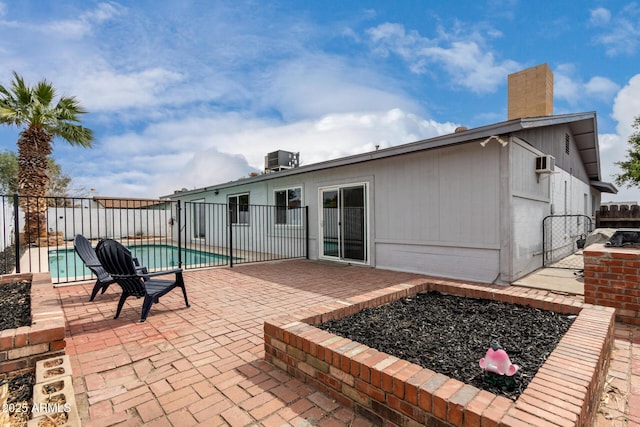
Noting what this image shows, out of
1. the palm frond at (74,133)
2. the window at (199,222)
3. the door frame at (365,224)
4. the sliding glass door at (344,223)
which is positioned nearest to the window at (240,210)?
the window at (199,222)

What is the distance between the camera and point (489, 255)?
536cm

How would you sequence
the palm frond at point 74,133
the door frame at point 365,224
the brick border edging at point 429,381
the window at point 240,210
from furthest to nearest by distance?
the window at point 240,210 < the palm frond at point 74,133 < the door frame at point 365,224 < the brick border edging at point 429,381

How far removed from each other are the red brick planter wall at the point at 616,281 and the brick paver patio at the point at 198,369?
0.87ft

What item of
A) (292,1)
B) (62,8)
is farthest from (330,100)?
(62,8)

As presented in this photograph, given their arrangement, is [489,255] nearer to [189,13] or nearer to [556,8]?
[556,8]

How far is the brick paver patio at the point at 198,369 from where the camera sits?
1.78m

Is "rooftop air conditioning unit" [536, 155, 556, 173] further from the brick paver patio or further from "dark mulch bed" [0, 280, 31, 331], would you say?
"dark mulch bed" [0, 280, 31, 331]

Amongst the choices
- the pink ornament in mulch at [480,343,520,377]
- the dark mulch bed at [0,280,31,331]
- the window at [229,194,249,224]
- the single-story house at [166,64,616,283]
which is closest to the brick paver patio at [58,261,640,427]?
the dark mulch bed at [0,280,31,331]

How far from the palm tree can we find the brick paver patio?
855 centimetres

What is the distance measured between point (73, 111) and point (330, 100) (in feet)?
28.9

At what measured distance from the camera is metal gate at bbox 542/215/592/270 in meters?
6.87

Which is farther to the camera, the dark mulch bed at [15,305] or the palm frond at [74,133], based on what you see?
the palm frond at [74,133]

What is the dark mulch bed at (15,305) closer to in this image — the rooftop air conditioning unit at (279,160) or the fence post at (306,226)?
the fence post at (306,226)

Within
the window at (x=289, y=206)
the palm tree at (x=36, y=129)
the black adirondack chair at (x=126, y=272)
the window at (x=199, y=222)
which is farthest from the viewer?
the window at (x=199, y=222)
